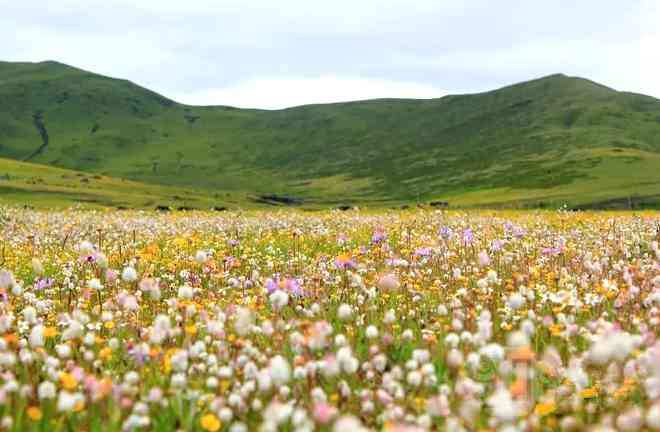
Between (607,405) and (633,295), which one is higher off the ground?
(633,295)

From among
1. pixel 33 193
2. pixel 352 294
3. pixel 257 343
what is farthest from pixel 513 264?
pixel 33 193

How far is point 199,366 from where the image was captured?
502 cm

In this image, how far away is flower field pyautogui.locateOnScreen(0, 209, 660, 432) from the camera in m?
4.10

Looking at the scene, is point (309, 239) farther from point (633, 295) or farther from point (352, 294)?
point (633, 295)

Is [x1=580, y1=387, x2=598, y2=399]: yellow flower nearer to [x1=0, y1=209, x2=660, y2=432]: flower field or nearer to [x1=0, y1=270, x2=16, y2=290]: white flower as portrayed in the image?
[x1=0, y1=209, x2=660, y2=432]: flower field

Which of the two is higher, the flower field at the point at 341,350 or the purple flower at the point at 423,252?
the purple flower at the point at 423,252

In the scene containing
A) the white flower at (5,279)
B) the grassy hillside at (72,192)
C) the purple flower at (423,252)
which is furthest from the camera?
the grassy hillside at (72,192)

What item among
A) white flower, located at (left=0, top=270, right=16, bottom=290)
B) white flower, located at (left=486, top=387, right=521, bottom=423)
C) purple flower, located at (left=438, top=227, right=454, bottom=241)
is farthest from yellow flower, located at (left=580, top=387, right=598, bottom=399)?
purple flower, located at (left=438, top=227, right=454, bottom=241)

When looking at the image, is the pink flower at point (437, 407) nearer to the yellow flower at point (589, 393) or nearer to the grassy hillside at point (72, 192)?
the yellow flower at point (589, 393)

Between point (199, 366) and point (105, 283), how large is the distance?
5.85 meters

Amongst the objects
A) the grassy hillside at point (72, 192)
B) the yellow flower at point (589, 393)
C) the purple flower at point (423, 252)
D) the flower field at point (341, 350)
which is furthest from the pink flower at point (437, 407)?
the grassy hillside at point (72, 192)

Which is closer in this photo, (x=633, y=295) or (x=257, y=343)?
(x=257, y=343)

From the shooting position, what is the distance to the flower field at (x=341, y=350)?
13.4 feet

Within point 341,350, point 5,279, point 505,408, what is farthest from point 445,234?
point 505,408
